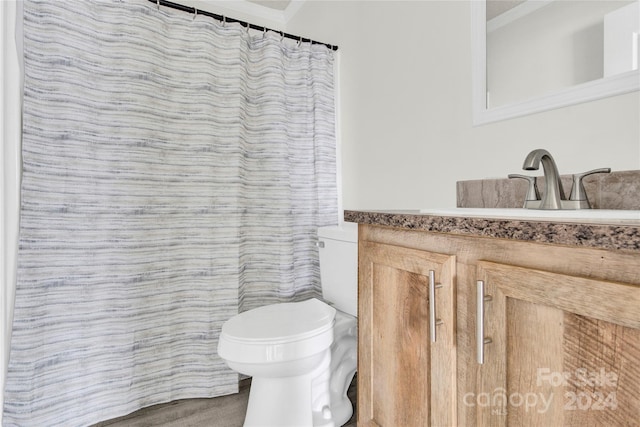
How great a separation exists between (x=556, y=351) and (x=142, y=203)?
162cm

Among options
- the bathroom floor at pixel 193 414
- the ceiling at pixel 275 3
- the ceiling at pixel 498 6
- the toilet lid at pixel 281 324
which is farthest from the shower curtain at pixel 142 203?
the ceiling at pixel 498 6

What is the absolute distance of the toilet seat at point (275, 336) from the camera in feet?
4.04

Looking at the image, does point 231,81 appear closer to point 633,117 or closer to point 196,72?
point 196,72

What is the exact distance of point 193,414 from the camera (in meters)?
1.58

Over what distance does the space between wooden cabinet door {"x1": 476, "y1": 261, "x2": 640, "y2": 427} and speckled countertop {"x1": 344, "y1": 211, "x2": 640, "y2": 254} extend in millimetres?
58

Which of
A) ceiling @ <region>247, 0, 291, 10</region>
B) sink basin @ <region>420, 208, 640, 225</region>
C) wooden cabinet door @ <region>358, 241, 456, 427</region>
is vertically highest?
ceiling @ <region>247, 0, 291, 10</region>

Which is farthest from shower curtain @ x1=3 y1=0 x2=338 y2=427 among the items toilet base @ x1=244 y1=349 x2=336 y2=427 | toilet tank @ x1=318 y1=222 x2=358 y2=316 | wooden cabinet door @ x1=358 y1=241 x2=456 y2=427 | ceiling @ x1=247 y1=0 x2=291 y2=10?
wooden cabinet door @ x1=358 y1=241 x2=456 y2=427

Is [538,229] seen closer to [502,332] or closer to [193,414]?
[502,332]

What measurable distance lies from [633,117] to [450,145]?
0.58 metres

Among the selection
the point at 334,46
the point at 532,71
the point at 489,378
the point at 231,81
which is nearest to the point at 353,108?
the point at 334,46

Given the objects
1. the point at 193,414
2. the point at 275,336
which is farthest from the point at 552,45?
the point at 193,414

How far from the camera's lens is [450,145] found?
1406 mm

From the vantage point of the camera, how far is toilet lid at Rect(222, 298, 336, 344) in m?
1.26

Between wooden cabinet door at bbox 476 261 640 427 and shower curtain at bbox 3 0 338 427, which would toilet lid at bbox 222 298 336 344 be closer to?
shower curtain at bbox 3 0 338 427
